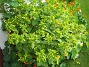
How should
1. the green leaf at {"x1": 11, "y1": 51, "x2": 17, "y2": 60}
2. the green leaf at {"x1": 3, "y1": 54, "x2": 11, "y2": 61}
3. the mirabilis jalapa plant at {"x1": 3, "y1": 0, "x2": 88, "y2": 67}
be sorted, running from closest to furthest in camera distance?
the mirabilis jalapa plant at {"x1": 3, "y1": 0, "x2": 88, "y2": 67} → the green leaf at {"x1": 11, "y1": 51, "x2": 17, "y2": 60} → the green leaf at {"x1": 3, "y1": 54, "x2": 11, "y2": 61}

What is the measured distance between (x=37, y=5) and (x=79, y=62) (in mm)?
1420

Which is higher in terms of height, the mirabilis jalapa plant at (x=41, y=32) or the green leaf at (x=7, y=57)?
the mirabilis jalapa plant at (x=41, y=32)

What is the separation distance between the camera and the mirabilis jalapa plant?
4359 mm

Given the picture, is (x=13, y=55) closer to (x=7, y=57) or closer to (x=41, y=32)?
(x=7, y=57)

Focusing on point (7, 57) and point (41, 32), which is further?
point (7, 57)

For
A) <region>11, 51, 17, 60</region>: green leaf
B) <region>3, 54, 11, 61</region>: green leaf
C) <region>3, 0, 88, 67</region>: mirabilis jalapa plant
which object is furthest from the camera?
<region>3, 54, 11, 61</region>: green leaf

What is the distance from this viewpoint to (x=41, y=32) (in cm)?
444

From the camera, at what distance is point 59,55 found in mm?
4582

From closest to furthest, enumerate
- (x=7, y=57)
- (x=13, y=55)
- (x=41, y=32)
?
1. (x=41, y=32)
2. (x=13, y=55)
3. (x=7, y=57)

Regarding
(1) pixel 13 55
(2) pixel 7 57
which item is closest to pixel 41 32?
(1) pixel 13 55

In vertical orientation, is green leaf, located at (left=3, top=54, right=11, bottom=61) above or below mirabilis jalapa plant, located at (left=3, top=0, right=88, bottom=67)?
below

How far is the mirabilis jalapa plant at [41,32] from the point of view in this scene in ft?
14.3

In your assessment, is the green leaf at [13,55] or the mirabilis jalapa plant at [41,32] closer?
the mirabilis jalapa plant at [41,32]

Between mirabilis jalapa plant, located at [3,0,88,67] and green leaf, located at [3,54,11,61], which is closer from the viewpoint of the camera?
mirabilis jalapa plant, located at [3,0,88,67]
